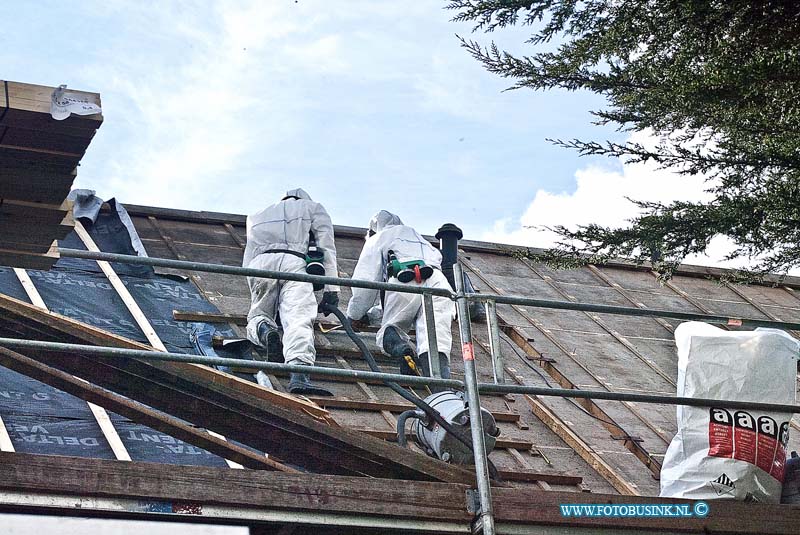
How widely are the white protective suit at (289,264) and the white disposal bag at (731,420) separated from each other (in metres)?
2.89

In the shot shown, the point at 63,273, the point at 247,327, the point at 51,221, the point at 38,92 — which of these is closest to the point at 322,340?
the point at 247,327

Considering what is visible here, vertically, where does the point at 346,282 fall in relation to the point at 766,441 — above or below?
above

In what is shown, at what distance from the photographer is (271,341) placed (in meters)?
8.40

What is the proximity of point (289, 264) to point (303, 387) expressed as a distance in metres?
1.80

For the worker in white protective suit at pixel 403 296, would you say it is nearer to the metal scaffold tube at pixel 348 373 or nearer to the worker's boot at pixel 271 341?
the worker's boot at pixel 271 341

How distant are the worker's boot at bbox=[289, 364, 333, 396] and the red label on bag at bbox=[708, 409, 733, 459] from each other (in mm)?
2712

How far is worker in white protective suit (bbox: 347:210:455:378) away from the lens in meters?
8.78

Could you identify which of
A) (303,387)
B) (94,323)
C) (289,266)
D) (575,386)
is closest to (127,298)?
(94,323)

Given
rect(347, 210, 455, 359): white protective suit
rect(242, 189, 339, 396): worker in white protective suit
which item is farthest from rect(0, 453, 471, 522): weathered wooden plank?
rect(347, 210, 455, 359): white protective suit

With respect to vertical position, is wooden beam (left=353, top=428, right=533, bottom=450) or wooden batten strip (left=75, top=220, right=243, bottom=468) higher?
wooden batten strip (left=75, top=220, right=243, bottom=468)

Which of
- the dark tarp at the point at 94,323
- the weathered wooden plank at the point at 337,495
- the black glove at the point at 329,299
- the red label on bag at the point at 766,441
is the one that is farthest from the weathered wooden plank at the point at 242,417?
the black glove at the point at 329,299

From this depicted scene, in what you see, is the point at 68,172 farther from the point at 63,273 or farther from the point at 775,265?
the point at 775,265

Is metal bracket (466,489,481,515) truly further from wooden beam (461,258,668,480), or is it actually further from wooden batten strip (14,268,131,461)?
wooden beam (461,258,668,480)

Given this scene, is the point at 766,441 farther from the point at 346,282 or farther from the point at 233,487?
the point at 233,487
